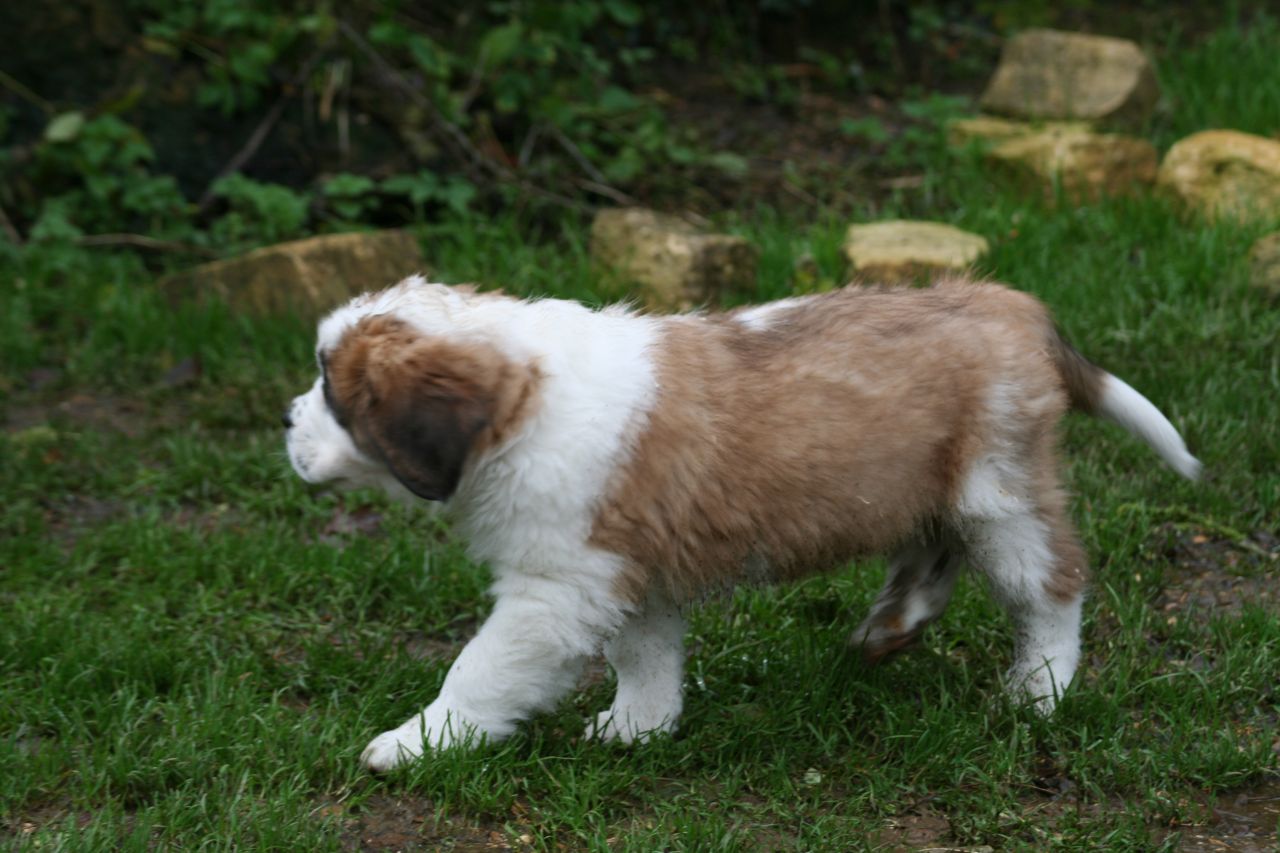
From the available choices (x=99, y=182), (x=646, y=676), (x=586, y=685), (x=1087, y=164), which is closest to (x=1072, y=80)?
(x=1087, y=164)

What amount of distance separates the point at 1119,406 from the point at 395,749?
6.96 feet

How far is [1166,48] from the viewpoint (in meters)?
9.23

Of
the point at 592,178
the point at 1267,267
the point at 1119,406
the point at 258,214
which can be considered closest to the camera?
the point at 1119,406

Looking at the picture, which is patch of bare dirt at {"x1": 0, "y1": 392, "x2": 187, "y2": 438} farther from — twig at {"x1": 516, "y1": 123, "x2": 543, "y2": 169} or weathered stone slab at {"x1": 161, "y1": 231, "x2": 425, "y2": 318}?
twig at {"x1": 516, "y1": 123, "x2": 543, "y2": 169}

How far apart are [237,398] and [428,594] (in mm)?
1884

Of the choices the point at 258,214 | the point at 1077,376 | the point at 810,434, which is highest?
the point at 810,434

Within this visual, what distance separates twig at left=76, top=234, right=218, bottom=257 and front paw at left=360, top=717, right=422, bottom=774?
4284 mm

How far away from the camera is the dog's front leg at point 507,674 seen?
3520mm

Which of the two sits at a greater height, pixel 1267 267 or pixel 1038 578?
pixel 1038 578

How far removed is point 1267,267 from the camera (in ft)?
19.9

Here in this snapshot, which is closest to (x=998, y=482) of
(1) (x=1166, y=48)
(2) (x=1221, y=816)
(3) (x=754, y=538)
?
(3) (x=754, y=538)

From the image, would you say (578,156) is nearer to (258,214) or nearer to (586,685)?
(258,214)

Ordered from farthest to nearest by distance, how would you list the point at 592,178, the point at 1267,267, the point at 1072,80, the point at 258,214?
the point at 1072,80 → the point at 592,178 → the point at 258,214 → the point at 1267,267

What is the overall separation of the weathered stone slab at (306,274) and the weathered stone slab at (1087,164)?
120 inches
